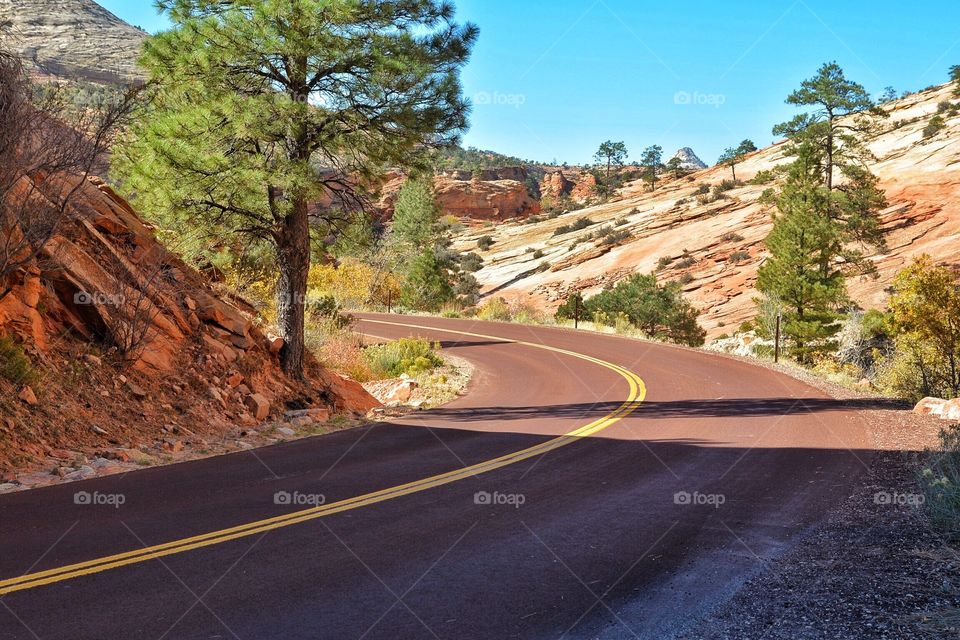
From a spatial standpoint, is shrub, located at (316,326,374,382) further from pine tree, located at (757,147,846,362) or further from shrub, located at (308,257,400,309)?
pine tree, located at (757,147,846,362)

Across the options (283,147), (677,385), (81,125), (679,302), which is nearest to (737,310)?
(679,302)

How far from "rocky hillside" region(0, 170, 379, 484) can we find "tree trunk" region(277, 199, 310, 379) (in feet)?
0.90

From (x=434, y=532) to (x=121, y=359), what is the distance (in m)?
6.66

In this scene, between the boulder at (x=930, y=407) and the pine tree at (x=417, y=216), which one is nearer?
the boulder at (x=930, y=407)

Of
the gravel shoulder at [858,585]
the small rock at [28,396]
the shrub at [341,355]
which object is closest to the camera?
the gravel shoulder at [858,585]

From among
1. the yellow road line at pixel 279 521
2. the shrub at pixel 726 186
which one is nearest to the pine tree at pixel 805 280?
the yellow road line at pixel 279 521

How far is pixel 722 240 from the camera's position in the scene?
176 feet

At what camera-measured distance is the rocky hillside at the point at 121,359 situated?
9.16 m

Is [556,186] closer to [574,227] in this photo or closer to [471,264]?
[574,227]

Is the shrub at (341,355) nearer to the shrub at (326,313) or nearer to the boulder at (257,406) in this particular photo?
the shrub at (326,313)

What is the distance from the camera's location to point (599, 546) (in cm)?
615

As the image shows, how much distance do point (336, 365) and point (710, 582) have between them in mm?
14543

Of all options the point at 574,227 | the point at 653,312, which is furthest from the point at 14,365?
the point at 574,227

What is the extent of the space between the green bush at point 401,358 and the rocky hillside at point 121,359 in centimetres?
598
